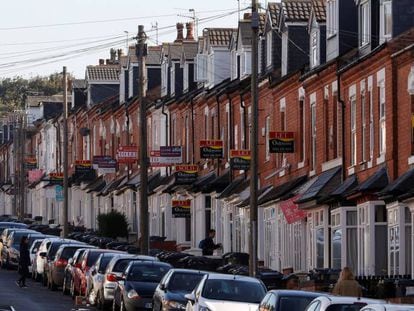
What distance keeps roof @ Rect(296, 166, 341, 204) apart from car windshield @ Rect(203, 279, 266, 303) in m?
12.4

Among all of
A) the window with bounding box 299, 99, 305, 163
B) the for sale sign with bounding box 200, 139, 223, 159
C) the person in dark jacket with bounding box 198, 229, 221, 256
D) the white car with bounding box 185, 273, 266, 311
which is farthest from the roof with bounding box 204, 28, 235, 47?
the white car with bounding box 185, 273, 266, 311

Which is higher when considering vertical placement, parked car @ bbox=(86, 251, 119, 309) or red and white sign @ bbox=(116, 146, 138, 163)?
red and white sign @ bbox=(116, 146, 138, 163)

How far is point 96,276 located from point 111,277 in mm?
2227

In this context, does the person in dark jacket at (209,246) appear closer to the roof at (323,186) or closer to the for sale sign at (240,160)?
the for sale sign at (240,160)

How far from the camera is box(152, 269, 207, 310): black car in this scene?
34.8 metres

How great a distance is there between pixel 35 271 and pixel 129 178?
23249mm

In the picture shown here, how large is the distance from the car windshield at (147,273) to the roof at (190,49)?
109 feet

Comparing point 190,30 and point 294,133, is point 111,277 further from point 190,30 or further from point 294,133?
point 190,30

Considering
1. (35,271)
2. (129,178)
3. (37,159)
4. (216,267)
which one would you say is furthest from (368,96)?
(37,159)

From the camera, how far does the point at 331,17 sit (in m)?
48.2

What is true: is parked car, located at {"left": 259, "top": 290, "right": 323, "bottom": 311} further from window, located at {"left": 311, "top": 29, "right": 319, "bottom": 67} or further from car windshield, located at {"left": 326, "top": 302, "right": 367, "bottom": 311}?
window, located at {"left": 311, "top": 29, "right": 319, "bottom": 67}

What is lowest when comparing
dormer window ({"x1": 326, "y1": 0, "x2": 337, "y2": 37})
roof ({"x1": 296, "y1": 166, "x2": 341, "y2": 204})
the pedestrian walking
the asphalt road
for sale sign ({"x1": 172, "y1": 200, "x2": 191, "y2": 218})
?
the asphalt road

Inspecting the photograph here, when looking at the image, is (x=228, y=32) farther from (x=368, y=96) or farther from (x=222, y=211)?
(x=368, y=96)

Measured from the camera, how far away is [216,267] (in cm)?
5231
